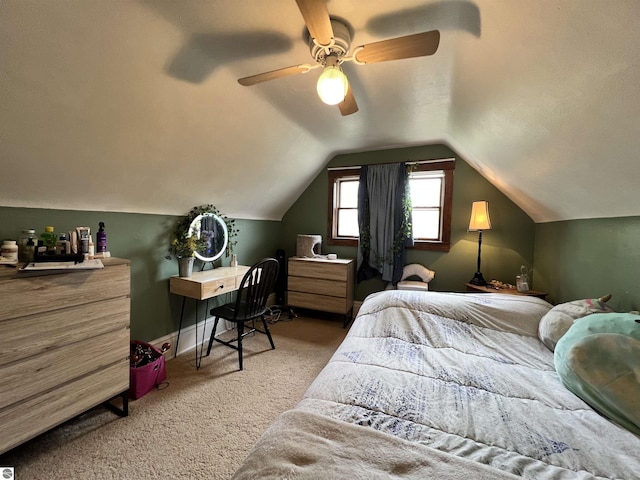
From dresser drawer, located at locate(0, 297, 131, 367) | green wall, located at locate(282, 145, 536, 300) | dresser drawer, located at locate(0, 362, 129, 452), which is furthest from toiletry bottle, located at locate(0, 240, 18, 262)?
green wall, located at locate(282, 145, 536, 300)

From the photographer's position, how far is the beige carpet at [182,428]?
52.7 inches

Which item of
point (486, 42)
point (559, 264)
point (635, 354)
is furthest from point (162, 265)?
point (559, 264)

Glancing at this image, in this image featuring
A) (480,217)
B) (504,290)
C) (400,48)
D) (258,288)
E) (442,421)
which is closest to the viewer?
(442,421)

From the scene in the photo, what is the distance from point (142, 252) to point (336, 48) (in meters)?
2.13

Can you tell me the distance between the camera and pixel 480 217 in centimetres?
270

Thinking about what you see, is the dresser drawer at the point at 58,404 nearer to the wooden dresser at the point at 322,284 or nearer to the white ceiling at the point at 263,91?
the white ceiling at the point at 263,91

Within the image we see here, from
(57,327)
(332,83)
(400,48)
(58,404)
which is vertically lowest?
(58,404)

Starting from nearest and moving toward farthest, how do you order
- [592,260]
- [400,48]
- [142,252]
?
[400,48] < [592,260] < [142,252]

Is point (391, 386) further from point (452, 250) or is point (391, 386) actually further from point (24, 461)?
point (452, 250)

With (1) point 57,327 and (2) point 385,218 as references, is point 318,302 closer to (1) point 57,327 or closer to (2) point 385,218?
(2) point 385,218

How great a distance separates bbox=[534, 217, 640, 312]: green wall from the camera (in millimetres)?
1501

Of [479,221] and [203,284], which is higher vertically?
[479,221]

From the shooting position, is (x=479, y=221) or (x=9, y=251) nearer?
(x=9, y=251)

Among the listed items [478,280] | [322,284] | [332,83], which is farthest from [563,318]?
[322,284]
